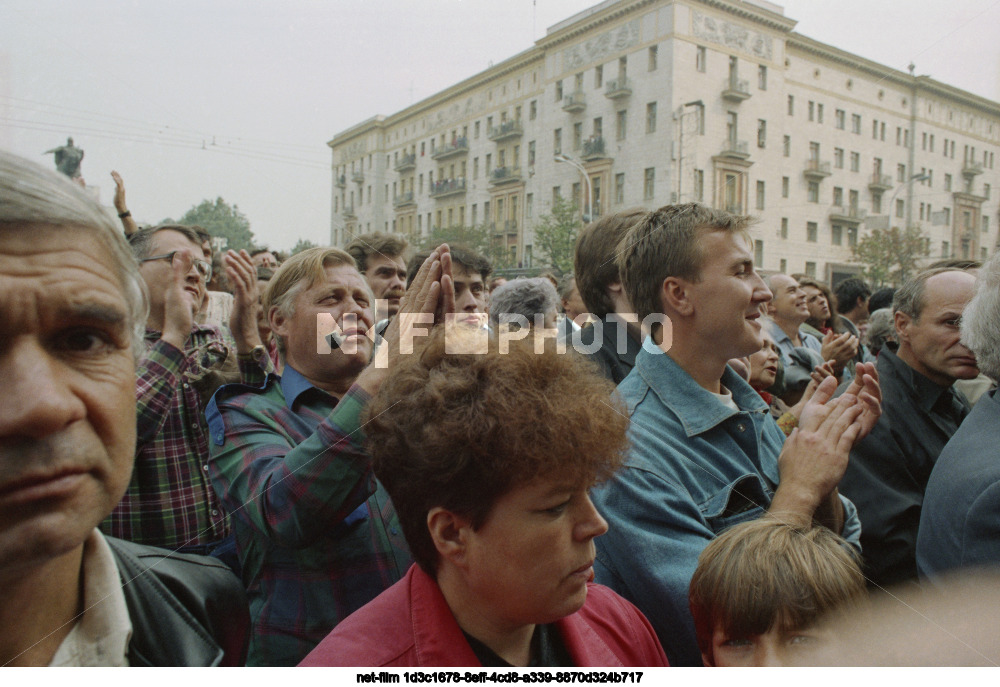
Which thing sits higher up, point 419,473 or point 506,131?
point 506,131

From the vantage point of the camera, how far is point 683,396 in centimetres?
135

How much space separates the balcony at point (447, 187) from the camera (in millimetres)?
1292

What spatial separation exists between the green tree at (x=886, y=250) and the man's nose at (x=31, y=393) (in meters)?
1.60

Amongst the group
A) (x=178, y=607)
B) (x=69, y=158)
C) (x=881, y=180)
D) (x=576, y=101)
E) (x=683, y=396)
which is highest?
(x=576, y=101)

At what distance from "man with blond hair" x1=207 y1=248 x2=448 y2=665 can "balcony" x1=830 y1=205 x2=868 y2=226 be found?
36.7 inches

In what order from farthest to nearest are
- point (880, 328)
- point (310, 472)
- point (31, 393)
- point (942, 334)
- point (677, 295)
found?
point (880, 328), point (942, 334), point (677, 295), point (310, 472), point (31, 393)

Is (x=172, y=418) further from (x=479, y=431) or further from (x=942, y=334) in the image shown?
(x=942, y=334)

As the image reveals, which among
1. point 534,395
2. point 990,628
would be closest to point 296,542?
point 534,395

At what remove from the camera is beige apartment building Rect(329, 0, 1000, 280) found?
4.17ft

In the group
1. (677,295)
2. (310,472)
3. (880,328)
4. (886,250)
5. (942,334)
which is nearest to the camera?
(310,472)

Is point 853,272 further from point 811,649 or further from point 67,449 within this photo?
point 67,449

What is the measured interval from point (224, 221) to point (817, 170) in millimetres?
1233

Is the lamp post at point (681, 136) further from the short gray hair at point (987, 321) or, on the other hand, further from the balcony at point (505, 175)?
the short gray hair at point (987, 321)

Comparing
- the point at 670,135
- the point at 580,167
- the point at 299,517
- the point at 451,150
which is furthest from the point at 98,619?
the point at 670,135
